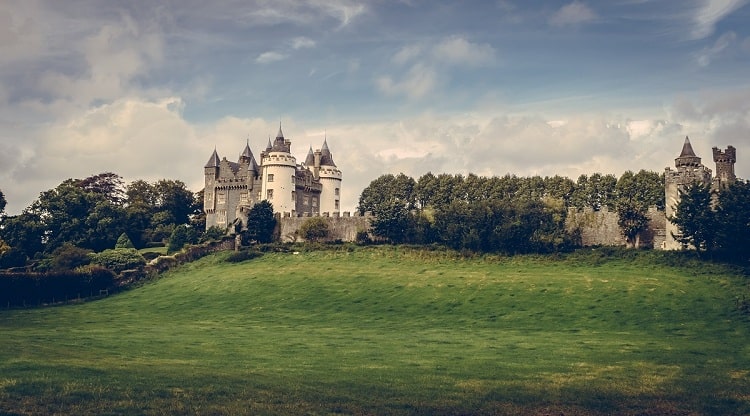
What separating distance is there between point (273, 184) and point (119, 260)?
1020 inches

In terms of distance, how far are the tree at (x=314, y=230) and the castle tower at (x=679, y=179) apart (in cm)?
3611

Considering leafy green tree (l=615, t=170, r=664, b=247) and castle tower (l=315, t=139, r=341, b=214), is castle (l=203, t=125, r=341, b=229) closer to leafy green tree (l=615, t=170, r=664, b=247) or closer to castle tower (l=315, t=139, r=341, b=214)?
castle tower (l=315, t=139, r=341, b=214)

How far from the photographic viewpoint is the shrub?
72431mm

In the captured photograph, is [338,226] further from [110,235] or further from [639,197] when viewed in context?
[639,197]

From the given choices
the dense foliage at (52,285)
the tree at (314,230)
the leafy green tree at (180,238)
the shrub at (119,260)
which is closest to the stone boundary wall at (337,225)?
the tree at (314,230)

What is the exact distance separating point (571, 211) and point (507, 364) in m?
49.9

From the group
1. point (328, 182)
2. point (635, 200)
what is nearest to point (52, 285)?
point (328, 182)

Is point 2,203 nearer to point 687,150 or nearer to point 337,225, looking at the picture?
point 337,225

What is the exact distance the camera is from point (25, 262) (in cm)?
8269

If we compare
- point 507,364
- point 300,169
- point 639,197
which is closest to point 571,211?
point 639,197

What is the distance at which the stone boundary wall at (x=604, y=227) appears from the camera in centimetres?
7219

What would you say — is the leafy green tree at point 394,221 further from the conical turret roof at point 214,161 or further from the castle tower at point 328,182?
the conical turret roof at point 214,161

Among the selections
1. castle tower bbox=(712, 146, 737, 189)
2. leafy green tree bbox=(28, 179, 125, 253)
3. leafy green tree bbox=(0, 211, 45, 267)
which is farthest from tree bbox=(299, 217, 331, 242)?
castle tower bbox=(712, 146, 737, 189)

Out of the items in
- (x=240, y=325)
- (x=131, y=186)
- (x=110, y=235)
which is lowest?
(x=240, y=325)
